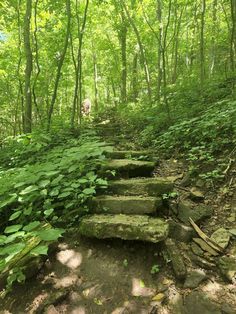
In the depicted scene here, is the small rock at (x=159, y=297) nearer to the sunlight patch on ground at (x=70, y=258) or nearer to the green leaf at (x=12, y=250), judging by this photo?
the sunlight patch on ground at (x=70, y=258)

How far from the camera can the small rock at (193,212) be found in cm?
327

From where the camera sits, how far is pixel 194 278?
97.3 inches

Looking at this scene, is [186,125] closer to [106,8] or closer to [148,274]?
[148,274]

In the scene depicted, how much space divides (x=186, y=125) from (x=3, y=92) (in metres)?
10.2

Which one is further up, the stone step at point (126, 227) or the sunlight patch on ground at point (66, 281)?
the stone step at point (126, 227)

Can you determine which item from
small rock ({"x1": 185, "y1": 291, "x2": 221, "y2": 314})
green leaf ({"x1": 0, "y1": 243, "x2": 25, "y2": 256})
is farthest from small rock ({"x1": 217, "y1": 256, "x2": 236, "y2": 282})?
green leaf ({"x1": 0, "y1": 243, "x2": 25, "y2": 256})

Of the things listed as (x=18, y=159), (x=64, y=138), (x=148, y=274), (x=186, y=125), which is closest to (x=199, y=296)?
(x=148, y=274)

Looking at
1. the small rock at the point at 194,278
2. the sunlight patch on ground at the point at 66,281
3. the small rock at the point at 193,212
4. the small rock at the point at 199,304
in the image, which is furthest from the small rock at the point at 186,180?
the sunlight patch on ground at the point at 66,281

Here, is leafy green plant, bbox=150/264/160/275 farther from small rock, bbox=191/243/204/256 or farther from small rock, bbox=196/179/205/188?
small rock, bbox=196/179/205/188

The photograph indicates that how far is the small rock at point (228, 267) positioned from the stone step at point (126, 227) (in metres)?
0.56

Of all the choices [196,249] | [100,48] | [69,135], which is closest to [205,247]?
[196,249]

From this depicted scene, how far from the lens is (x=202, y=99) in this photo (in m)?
7.47

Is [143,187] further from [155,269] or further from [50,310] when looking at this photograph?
[50,310]

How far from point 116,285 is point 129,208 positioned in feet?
3.19
